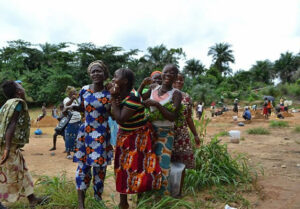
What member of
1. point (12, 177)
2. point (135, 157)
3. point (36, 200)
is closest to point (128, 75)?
point (135, 157)

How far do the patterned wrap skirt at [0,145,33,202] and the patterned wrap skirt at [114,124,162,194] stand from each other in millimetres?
1077

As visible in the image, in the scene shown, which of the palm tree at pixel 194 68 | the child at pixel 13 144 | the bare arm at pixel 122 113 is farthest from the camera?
the palm tree at pixel 194 68

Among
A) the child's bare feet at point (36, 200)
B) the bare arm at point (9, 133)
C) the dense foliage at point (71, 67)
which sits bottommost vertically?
the child's bare feet at point (36, 200)

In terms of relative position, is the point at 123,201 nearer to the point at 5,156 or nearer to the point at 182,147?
the point at 182,147

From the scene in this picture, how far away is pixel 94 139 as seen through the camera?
2.35m

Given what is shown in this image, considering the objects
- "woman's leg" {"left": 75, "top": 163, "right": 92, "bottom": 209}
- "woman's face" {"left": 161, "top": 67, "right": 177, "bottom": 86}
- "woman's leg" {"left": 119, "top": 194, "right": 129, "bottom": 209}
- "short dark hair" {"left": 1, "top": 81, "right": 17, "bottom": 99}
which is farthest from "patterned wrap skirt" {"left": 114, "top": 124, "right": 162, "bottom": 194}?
"short dark hair" {"left": 1, "top": 81, "right": 17, "bottom": 99}

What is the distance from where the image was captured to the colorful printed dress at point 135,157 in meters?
2.22

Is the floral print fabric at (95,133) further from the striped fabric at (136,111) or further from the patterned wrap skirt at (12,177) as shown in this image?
the patterned wrap skirt at (12,177)

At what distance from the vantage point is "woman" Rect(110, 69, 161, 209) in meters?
2.21

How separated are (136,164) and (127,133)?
0.29 metres

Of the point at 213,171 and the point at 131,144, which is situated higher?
the point at 131,144

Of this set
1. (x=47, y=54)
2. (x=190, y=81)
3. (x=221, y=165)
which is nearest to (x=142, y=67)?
(x=190, y=81)

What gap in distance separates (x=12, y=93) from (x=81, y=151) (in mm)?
984

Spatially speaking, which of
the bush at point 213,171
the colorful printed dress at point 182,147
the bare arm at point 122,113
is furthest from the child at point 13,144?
the bush at point 213,171
